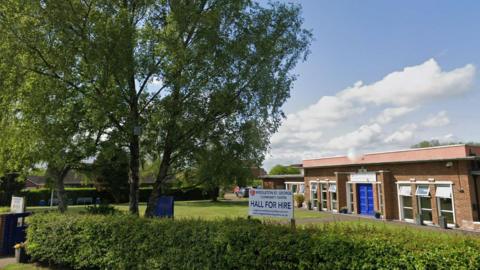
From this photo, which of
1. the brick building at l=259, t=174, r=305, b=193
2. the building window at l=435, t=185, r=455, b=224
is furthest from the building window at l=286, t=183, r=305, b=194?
the building window at l=435, t=185, r=455, b=224

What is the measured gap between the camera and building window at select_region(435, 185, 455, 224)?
69.4 feet

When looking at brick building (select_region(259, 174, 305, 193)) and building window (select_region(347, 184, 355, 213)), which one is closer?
building window (select_region(347, 184, 355, 213))

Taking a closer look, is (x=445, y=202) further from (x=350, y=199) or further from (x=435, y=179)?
(x=350, y=199)

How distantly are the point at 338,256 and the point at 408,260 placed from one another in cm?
97

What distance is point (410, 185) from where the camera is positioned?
2416 centimetres

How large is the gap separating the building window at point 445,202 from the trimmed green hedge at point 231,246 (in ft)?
60.7

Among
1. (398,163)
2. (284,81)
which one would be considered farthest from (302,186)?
(284,81)

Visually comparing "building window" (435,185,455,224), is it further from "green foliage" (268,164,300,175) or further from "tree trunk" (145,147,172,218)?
"green foliage" (268,164,300,175)

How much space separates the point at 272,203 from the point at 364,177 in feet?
73.5

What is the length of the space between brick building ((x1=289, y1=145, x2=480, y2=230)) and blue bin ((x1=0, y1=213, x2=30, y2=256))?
2188 cm

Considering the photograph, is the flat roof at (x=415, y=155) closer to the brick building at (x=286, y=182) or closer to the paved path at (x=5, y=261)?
the brick building at (x=286, y=182)

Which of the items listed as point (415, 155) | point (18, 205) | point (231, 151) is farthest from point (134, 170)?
point (415, 155)

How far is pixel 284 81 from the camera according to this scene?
10492 mm

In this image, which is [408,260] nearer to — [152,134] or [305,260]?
[305,260]
